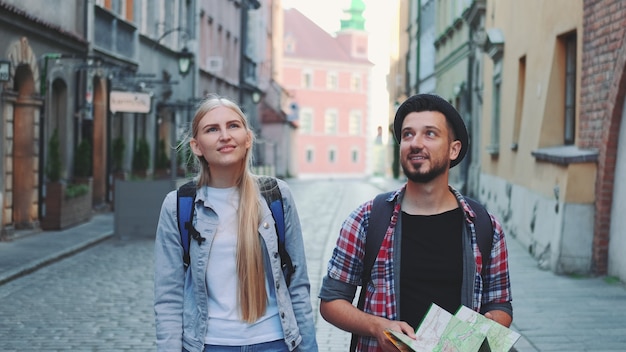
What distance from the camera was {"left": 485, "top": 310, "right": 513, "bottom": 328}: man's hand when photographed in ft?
11.6

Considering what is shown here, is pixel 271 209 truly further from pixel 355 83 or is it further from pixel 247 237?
pixel 355 83

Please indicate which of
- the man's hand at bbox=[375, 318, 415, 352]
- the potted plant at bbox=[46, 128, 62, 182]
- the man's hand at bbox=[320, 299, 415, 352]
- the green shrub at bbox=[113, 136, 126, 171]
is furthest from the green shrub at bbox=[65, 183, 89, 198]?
the man's hand at bbox=[375, 318, 415, 352]

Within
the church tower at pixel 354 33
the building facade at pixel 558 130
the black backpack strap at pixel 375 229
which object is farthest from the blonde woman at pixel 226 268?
the church tower at pixel 354 33

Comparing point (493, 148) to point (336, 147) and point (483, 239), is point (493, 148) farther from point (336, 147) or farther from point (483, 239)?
point (336, 147)

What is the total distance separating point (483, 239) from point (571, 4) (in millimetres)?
10491

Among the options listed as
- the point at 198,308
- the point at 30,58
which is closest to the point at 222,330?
the point at 198,308

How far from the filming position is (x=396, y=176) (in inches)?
2207

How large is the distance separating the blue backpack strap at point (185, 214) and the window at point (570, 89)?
420 inches

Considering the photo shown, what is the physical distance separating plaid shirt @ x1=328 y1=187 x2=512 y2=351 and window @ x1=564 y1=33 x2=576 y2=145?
10.9 m

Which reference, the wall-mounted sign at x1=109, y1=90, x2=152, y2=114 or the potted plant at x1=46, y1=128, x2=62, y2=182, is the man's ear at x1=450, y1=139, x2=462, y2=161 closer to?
the potted plant at x1=46, y1=128, x2=62, y2=182

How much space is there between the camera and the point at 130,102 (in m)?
21.0

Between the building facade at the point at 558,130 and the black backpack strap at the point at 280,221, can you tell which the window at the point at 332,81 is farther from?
the black backpack strap at the point at 280,221

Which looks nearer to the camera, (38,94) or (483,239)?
(483,239)

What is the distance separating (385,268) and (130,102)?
59.1 ft
